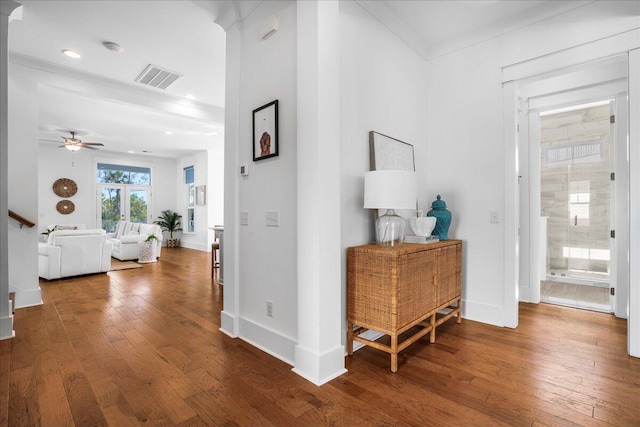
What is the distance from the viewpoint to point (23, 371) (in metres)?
2.07

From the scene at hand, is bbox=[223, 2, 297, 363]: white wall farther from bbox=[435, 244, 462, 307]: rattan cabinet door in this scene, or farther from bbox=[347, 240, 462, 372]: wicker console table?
bbox=[435, 244, 462, 307]: rattan cabinet door

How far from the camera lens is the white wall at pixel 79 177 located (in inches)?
314

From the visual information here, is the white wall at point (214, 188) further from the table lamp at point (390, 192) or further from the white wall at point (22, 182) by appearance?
the table lamp at point (390, 192)

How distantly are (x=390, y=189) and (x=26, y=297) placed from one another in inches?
166

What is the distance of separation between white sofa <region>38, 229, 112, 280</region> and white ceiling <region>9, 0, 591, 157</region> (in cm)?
220

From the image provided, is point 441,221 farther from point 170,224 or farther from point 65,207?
point 65,207

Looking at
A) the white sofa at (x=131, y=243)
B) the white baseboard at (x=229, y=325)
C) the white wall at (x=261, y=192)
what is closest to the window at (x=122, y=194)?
the white sofa at (x=131, y=243)

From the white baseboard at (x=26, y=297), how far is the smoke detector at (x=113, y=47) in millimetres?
2877

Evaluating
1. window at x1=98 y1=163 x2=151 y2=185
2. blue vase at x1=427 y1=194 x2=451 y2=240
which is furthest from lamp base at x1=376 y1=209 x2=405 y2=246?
window at x1=98 y1=163 x2=151 y2=185

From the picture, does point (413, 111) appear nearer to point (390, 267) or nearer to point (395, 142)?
point (395, 142)

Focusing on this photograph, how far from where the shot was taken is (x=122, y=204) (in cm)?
932

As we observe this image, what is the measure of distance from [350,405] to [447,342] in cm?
122

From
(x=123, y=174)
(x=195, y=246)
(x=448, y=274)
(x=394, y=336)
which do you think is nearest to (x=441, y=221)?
(x=448, y=274)

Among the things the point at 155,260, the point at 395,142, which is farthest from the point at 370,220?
the point at 155,260
